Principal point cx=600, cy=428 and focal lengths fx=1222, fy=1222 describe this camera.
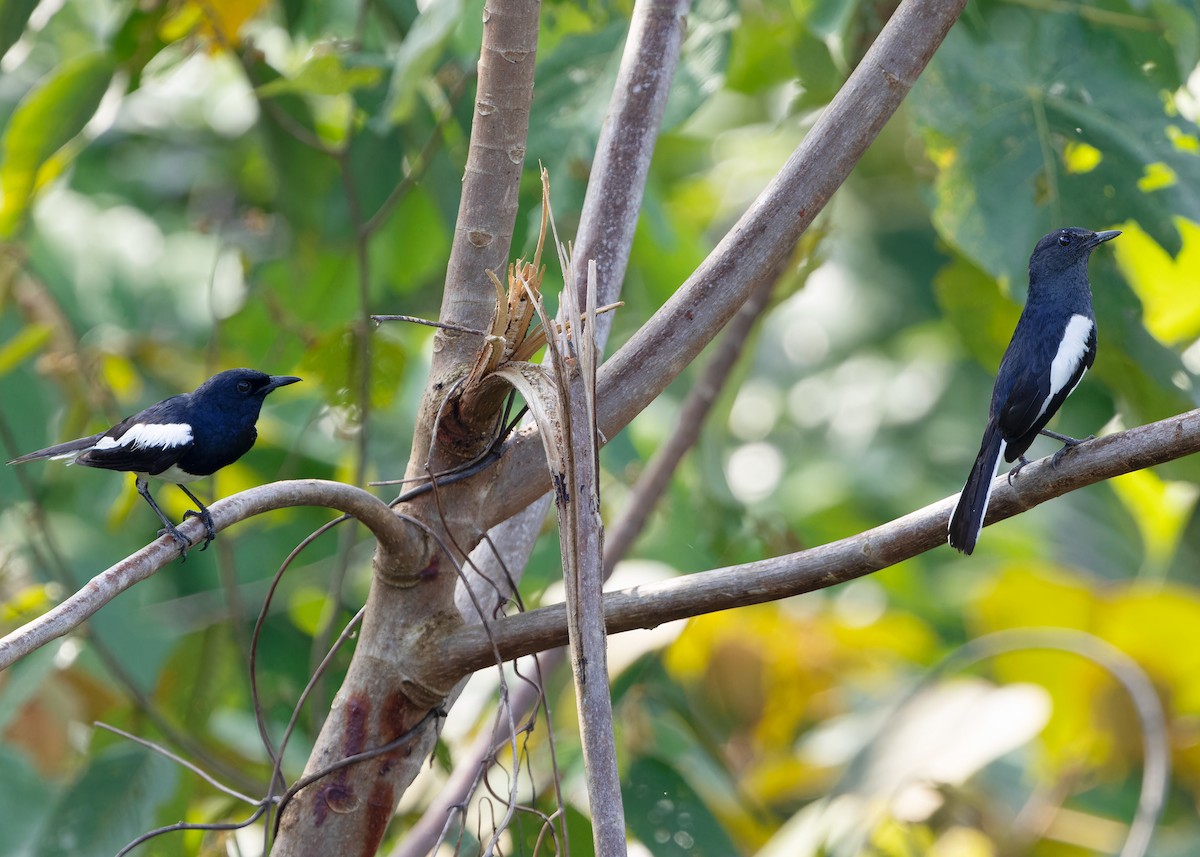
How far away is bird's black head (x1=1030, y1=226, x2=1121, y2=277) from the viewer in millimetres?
2066

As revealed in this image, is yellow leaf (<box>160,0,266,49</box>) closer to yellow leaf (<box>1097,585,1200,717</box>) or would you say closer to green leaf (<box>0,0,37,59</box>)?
green leaf (<box>0,0,37,59</box>)

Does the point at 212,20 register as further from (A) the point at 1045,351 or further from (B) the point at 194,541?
(A) the point at 1045,351

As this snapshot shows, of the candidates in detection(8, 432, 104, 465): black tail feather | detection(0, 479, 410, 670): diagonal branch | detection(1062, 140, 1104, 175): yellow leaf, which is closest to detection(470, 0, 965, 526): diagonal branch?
detection(0, 479, 410, 670): diagonal branch

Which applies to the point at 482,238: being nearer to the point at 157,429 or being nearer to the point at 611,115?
the point at 611,115

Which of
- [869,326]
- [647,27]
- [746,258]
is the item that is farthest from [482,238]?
[869,326]

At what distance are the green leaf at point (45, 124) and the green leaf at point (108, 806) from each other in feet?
4.03

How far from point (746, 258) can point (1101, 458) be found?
1.71ft

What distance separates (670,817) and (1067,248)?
136cm

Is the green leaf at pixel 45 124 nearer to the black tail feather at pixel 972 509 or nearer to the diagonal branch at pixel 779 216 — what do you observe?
the diagonal branch at pixel 779 216

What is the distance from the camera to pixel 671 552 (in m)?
3.68

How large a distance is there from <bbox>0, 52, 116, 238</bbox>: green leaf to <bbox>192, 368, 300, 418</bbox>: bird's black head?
43.6 inches

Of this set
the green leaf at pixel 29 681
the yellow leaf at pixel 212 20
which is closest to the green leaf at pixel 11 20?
the yellow leaf at pixel 212 20

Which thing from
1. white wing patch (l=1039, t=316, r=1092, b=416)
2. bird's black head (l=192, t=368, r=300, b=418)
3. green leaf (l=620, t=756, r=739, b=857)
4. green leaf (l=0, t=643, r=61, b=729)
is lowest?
green leaf (l=620, t=756, r=739, b=857)

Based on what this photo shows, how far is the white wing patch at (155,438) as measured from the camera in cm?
191
